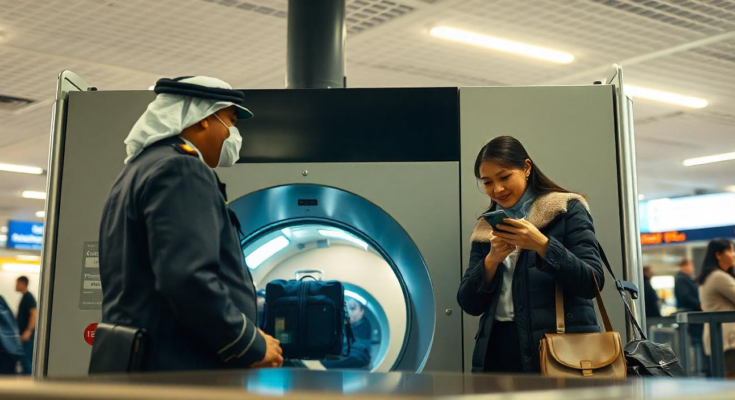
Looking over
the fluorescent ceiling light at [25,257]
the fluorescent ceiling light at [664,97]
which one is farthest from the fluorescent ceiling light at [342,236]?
the fluorescent ceiling light at [25,257]

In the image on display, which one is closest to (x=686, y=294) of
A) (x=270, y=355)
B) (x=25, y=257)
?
(x=270, y=355)

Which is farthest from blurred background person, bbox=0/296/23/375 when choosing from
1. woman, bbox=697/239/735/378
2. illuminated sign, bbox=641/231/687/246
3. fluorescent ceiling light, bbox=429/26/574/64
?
illuminated sign, bbox=641/231/687/246

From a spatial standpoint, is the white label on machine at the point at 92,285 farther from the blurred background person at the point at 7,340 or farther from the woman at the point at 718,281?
the woman at the point at 718,281

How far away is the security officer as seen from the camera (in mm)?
1716

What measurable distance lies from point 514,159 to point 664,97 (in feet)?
15.8

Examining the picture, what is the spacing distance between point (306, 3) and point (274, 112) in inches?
31.3

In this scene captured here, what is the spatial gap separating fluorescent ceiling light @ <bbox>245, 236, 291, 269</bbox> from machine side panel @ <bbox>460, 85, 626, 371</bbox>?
94 centimetres

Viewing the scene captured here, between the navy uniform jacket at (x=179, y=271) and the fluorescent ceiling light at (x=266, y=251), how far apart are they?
4.59ft

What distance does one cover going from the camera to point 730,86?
6.49 metres

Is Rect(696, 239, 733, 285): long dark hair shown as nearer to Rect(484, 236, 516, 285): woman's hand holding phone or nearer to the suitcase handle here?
the suitcase handle

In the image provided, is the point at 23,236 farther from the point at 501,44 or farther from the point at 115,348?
the point at 115,348

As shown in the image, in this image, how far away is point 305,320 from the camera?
322 cm

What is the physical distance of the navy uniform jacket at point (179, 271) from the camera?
1714mm

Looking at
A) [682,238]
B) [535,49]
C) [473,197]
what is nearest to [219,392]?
[473,197]
